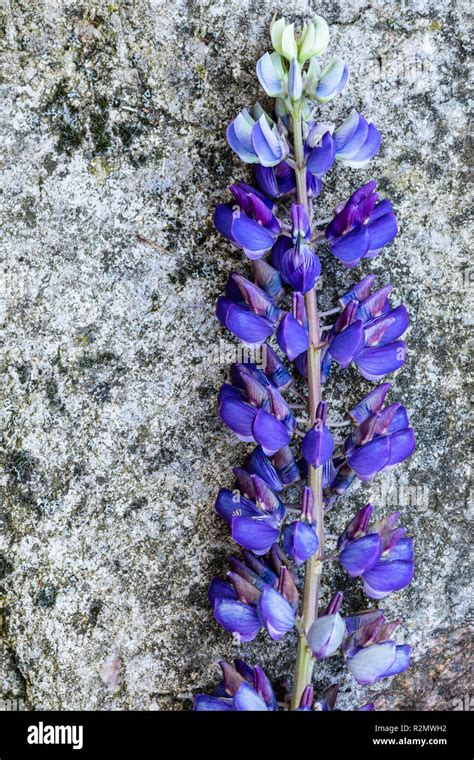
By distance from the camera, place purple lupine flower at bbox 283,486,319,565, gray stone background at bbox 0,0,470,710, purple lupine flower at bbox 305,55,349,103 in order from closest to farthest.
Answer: purple lupine flower at bbox 283,486,319,565
purple lupine flower at bbox 305,55,349,103
gray stone background at bbox 0,0,470,710

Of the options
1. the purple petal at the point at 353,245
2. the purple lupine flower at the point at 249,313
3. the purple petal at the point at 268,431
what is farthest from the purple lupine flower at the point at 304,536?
the purple petal at the point at 353,245

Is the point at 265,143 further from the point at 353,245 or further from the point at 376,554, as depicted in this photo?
the point at 376,554

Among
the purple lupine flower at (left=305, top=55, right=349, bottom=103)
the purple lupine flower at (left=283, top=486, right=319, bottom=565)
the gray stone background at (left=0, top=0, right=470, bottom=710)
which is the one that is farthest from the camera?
the gray stone background at (left=0, top=0, right=470, bottom=710)

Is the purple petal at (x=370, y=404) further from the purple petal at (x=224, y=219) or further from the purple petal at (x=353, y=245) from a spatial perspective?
the purple petal at (x=224, y=219)

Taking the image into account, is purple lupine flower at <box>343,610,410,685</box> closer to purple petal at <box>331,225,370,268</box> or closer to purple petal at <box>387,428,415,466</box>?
purple petal at <box>387,428,415,466</box>

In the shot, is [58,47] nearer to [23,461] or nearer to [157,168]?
[157,168]

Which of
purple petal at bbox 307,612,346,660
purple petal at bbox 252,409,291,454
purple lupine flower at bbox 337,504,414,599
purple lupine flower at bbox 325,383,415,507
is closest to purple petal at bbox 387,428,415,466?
purple lupine flower at bbox 325,383,415,507

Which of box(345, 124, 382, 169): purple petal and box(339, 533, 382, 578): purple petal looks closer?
box(339, 533, 382, 578): purple petal
